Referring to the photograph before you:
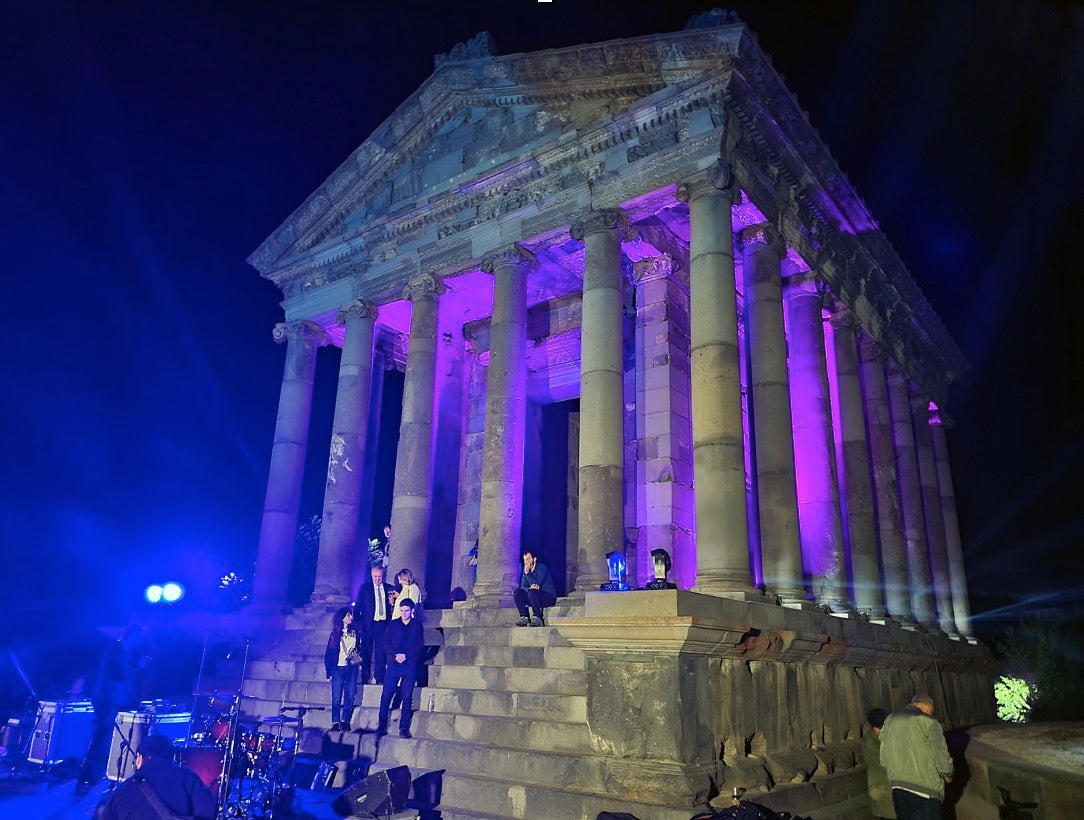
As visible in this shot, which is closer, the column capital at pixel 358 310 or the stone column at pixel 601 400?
the stone column at pixel 601 400

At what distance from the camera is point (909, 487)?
2200 cm

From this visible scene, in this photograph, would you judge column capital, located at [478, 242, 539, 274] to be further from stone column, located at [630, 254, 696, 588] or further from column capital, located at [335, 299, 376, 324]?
column capital, located at [335, 299, 376, 324]

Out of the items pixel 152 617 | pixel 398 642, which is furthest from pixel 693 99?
pixel 152 617

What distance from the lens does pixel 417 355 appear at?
1761cm

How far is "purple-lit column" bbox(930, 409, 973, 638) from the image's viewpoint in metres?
23.3

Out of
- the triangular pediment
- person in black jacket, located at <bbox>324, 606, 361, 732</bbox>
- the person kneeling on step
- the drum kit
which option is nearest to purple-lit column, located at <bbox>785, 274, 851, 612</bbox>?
the triangular pediment

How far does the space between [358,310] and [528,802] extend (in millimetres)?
13938

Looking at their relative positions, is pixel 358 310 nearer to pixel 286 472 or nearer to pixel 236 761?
pixel 286 472

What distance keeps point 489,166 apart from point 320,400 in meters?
18.3

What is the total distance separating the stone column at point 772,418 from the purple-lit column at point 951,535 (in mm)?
13030

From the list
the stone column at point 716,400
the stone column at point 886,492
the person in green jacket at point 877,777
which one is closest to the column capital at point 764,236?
the stone column at point 716,400

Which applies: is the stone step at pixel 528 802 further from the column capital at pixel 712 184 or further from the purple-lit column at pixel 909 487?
the purple-lit column at pixel 909 487

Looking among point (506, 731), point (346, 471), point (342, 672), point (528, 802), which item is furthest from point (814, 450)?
point (346, 471)

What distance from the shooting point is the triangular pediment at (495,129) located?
14453 mm
